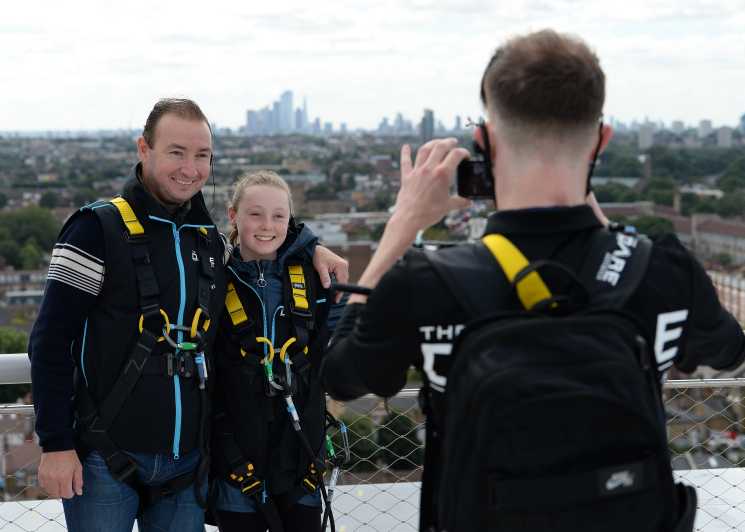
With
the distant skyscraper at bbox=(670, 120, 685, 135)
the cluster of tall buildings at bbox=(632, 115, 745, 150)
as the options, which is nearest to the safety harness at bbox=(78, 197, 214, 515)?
the cluster of tall buildings at bbox=(632, 115, 745, 150)

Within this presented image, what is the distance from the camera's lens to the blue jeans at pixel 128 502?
161 cm

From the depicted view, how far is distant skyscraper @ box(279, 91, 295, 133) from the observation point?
495ft

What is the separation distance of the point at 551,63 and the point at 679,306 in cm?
33

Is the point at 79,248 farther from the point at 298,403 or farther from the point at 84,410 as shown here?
the point at 298,403

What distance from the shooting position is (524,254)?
1.03 m

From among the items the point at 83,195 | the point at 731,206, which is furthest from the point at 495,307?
the point at 83,195

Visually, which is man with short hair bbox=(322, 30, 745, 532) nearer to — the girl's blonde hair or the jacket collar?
the jacket collar

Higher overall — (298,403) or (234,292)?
(234,292)

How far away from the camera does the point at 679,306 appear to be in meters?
1.07

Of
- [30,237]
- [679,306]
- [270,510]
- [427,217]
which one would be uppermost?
[427,217]

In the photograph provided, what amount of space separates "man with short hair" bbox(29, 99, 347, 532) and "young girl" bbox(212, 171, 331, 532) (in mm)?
66

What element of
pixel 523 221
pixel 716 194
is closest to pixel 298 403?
pixel 523 221

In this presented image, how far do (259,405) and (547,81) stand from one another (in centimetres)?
98

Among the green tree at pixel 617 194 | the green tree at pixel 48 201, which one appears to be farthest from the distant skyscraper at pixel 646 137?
the green tree at pixel 48 201
